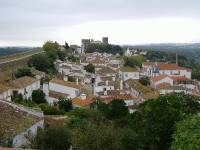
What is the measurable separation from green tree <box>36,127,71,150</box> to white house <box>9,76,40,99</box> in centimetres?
2231

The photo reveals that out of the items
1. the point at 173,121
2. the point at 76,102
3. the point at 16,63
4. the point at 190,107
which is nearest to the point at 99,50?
the point at 16,63

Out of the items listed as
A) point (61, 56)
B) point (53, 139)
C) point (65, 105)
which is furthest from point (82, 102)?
point (61, 56)

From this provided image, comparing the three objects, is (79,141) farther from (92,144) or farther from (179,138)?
(179,138)

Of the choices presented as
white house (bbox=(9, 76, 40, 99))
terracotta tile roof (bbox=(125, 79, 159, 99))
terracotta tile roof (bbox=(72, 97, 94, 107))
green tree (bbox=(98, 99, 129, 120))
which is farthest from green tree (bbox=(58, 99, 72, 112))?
terracotta tile roof (bbox=(125, 79, 159, 99))

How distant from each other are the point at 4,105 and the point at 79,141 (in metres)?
6.44

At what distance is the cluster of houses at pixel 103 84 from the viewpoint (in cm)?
4759

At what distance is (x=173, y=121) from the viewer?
78.4 feet

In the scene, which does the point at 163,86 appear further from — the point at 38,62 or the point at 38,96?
the point at 38,96

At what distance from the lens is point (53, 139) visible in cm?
2133

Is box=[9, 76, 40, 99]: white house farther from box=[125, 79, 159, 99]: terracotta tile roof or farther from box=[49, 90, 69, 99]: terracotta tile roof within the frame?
box=[125, 79, 159, 99]: terracotta tile roof

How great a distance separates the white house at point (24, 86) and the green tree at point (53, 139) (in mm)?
22307

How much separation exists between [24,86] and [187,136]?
91.9 ft

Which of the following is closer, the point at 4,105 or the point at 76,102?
the point at 4,105

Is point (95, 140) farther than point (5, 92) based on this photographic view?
No
